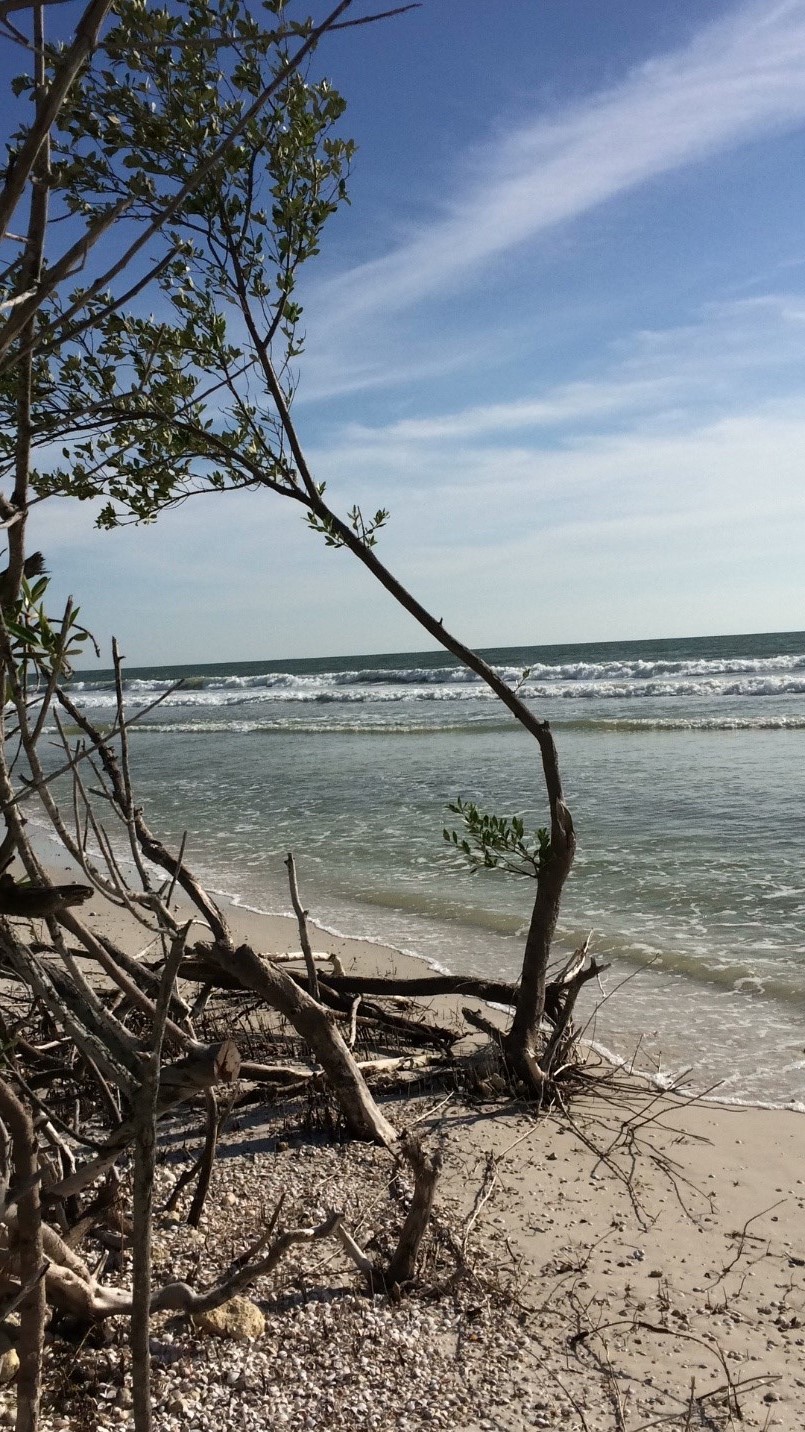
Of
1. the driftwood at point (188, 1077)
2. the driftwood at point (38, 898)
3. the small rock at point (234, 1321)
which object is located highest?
the driftwood at point (38, 898)

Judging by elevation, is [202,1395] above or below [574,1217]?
above

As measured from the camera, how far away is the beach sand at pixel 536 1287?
2.81 meters

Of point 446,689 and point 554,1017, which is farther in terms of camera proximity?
point 446,689

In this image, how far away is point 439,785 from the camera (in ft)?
55.9

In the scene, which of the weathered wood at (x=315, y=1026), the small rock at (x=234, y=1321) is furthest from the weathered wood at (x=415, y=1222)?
the weathered wood at (x=315, y=1026)

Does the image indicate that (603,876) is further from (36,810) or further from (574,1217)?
(36,810)

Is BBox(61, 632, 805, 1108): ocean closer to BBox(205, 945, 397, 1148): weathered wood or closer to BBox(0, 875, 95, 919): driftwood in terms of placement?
BBox(0, 875, 95, 919): driftwood

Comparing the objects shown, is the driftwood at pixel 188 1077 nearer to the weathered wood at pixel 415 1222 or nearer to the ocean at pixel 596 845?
the ocean at pixel 596 845

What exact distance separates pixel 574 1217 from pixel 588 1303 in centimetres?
65

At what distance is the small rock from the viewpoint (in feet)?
9.67

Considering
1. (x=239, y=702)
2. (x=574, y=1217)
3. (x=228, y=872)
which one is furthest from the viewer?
(x=239, y=702)

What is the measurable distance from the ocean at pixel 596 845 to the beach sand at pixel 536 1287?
0.98 metres

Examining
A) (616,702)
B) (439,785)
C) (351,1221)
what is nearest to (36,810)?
(439,785)

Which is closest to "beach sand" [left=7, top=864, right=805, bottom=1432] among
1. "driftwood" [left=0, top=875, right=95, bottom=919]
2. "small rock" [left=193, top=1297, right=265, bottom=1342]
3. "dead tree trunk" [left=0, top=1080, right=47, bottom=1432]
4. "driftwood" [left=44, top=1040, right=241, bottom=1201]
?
"small rock" [left=193, top=1297, right=265, bottom=1342]
